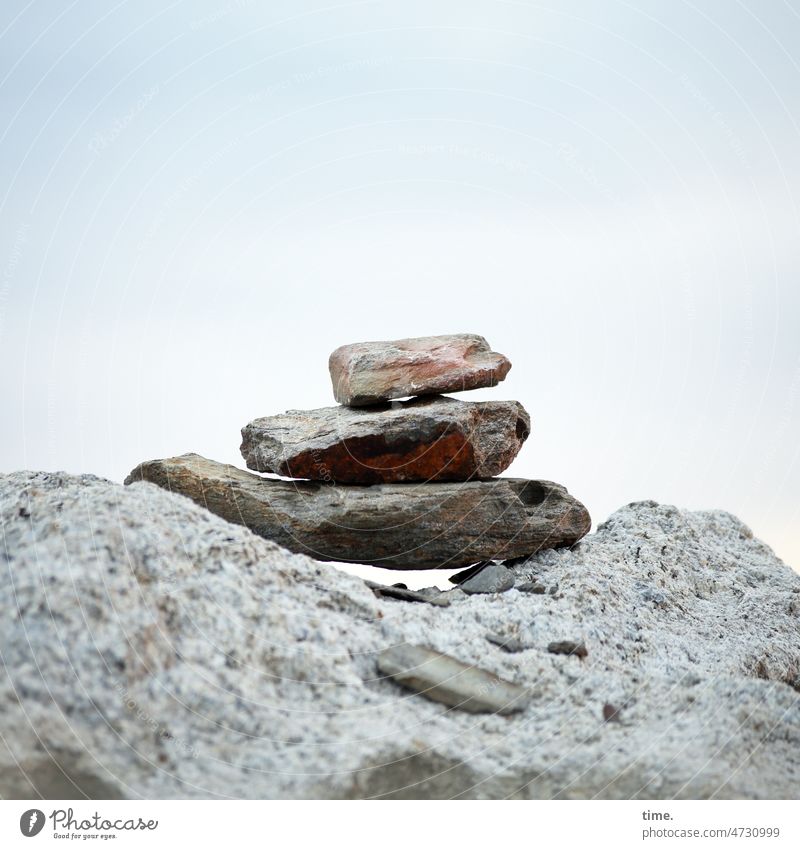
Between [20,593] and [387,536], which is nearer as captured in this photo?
[20,593]

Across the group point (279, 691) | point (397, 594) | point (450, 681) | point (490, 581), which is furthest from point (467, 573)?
point (279, 691)

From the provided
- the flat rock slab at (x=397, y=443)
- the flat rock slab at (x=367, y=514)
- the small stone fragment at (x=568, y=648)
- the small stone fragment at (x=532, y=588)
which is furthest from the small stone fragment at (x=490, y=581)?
the small stone fragment at (x=568, y=648)

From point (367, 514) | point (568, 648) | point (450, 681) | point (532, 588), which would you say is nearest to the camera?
point (450, 681)

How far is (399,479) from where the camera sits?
32.2 ft

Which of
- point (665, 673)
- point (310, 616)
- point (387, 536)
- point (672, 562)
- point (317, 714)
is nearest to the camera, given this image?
point (317, 714)

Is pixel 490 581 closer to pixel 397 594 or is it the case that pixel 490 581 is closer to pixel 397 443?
pixel 397 594

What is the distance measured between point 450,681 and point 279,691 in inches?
48.3

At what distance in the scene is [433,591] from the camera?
9.16 metres

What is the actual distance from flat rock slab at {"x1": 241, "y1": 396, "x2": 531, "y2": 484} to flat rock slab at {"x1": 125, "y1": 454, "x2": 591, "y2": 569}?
6.2 inches

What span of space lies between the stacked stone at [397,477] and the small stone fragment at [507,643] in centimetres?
237

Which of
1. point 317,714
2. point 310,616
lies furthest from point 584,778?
point 310,616

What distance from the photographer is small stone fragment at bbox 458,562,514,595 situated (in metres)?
8.95
